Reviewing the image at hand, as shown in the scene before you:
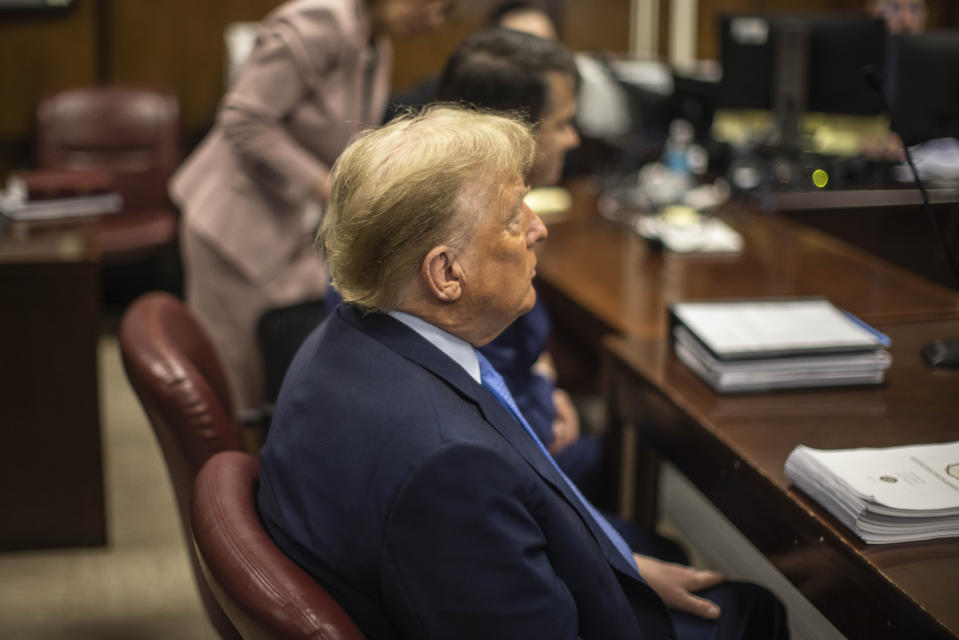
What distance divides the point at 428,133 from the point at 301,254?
155 centimetres

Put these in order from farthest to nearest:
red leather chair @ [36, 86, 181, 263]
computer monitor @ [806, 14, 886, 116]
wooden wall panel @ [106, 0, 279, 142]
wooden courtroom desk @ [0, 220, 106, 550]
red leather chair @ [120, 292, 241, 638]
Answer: wooden wall panel @ [106, 0, 279, 142] < red leather chair @ [36, 86, 181, 263] < computer monitor @ [806, 14, 886, 116] < wooden courtroom desk @ [0, 220, 106, 550] < red leather chair @ [120, 292, 241, 638]

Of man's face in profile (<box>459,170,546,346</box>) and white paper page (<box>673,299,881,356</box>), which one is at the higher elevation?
man's face in profile (<box>459,170,546,346</box>)

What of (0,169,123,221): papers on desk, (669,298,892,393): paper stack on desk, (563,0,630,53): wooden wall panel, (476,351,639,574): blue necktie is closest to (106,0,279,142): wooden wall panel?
(563,0,630,53): wooden wall panel

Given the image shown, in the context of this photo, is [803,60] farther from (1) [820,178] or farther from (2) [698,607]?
(2) [698,607]

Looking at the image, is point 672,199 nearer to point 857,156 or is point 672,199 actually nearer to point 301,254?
point 857,156

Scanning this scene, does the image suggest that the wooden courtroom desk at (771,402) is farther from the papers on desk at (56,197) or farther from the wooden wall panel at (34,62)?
the wooden wall panel at (34,62)

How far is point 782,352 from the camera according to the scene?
1742 millimetres

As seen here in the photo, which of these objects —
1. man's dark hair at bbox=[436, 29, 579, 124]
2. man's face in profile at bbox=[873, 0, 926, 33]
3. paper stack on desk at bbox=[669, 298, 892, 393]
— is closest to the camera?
paper stack on desk at bbox=[669, 298, 892, 393]

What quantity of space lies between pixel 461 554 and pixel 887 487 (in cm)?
57

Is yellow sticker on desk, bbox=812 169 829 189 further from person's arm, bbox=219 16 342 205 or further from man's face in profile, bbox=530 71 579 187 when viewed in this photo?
person's arm, bbox=219 16 342 205

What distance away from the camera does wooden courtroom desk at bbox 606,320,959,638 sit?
1.21m

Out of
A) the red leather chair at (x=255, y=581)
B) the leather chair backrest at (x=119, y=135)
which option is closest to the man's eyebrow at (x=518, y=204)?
the red leather chair at (x=255, y=581)

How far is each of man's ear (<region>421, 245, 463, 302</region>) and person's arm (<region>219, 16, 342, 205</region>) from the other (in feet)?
4.23

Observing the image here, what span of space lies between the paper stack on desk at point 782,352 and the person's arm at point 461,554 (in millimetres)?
748
